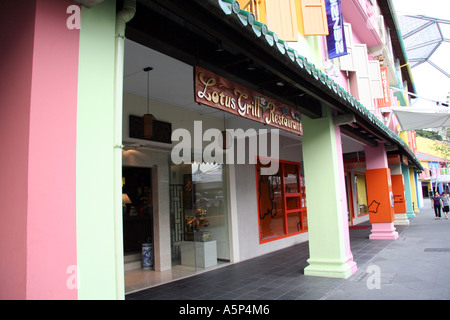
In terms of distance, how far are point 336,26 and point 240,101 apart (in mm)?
5019

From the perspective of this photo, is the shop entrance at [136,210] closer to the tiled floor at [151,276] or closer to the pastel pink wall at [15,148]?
the tiled floor at [151,276]

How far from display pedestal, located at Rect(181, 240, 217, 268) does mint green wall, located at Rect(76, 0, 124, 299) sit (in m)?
5.78

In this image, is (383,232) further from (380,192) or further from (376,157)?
(376,157)

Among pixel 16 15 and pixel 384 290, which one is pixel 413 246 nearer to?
pixel 384 290

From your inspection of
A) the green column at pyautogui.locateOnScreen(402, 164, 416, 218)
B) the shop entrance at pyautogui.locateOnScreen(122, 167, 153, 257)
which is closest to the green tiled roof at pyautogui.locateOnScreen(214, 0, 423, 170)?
the shop entrance at pyautogui.locateOnScreen(122, 167, 153, 257)

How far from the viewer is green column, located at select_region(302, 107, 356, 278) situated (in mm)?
6506

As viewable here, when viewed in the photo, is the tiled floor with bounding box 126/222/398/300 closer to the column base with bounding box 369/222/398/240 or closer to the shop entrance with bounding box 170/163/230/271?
the shop entrance with bounding box 170/163/230/271

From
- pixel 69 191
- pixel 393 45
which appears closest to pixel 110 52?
pixel 69 191

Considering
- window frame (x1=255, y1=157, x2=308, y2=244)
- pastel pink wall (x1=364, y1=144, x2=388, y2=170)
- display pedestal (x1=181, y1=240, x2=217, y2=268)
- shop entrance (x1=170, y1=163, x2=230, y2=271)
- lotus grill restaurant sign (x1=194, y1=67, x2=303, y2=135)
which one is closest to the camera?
lotus grill restaurant sign (x1=194, y1=67, x2=303, y2=135)

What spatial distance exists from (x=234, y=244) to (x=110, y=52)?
694 centimetres

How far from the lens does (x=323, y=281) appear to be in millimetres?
6125

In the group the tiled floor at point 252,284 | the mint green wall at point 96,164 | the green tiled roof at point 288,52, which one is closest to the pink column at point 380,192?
the tiled floor at point 252,284

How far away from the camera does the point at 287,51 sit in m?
4.03

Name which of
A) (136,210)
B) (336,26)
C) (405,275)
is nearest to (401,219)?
(405,275)
